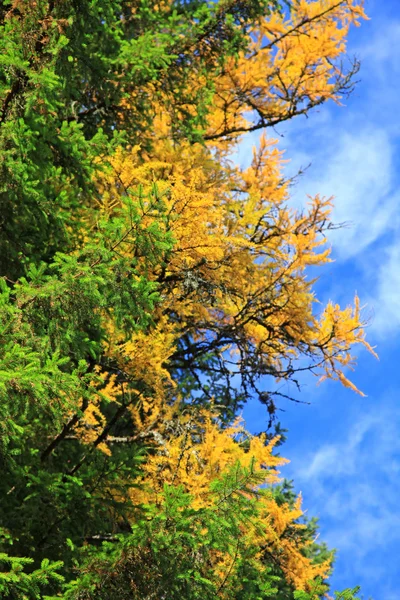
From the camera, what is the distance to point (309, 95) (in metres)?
13.2

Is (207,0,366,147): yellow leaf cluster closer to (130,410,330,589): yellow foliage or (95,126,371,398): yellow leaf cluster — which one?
(95,126,371,398): yellow leaf cluster

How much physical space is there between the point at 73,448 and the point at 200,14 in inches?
236

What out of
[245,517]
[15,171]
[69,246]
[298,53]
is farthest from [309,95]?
[245,517]

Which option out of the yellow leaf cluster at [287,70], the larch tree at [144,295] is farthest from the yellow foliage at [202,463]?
the yellow leaf cluster at [287,70]

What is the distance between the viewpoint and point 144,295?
5832 mm

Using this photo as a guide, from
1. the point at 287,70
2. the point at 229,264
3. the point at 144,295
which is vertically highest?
the point at 287,70

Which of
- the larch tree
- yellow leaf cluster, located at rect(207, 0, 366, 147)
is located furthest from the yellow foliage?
yellow leaf cluster, located at rect(207, 0, 366, 147)

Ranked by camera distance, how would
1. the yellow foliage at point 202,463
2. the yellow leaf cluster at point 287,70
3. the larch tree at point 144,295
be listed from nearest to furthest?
1. the larch tree at point 144,295
2. the yellow foliage at point 202,463
3. the yellow leaf cluster at point 287,70

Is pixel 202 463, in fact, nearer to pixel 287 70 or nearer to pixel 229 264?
pixel 229 264

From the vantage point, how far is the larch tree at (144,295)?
5.78 meters

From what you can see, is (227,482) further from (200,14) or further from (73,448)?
(200,14)

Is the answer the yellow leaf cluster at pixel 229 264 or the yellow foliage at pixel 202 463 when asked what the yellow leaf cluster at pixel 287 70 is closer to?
the yellow leaf cluster at pixel 229 264

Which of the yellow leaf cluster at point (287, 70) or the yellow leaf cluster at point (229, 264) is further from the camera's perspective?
the yellow leaf cluster at point (287, 70)

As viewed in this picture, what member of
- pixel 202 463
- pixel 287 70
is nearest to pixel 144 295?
pixel 202 463
